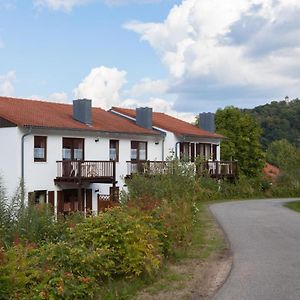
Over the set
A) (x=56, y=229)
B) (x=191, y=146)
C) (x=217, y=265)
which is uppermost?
(x=191, y=146)

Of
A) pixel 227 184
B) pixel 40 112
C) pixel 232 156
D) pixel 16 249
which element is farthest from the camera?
pixel 232 156

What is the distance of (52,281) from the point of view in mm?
7289

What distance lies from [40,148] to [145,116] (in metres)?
12.2

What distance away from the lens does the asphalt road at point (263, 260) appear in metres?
9.25

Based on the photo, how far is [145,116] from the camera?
41562 mm

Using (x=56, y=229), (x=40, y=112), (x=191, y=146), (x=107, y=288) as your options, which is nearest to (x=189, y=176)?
(x=56, y=229)

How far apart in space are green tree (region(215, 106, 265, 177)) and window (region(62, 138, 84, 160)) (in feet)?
106

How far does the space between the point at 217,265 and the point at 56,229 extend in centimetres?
341

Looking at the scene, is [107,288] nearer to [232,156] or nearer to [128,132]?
[128,132]

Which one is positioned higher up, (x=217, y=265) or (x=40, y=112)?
(x=40, y=112)

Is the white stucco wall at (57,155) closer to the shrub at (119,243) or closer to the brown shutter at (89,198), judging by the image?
the brown shutter at (89,198)

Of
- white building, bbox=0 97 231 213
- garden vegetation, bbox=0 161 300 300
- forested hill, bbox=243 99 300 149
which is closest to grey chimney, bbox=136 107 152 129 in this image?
white building, bbox=0 97 231 213

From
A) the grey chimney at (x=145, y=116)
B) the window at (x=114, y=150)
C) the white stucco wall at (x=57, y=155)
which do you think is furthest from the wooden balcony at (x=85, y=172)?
the grey chimney at (x=145, y=116)

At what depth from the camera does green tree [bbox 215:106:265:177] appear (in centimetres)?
6397
